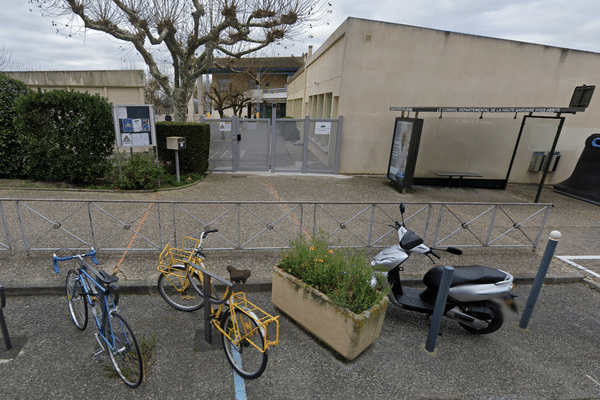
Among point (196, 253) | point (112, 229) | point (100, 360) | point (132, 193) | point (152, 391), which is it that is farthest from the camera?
point (132, 193)

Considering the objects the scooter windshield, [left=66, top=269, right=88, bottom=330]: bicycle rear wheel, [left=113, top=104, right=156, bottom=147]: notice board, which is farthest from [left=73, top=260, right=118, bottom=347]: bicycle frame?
[left=113, top=104, right=156, bottom=147]: notice board

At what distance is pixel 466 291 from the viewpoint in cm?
341

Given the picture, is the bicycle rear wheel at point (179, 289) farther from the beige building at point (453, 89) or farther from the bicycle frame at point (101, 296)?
the beige building at point (453, 89)

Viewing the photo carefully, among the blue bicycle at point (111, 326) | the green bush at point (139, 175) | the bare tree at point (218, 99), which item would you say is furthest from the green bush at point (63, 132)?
the bare tree at point (218, 99)

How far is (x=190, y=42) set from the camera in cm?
1140

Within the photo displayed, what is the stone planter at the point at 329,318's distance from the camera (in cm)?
308

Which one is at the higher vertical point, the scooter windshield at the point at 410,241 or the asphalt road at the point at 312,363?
the scooter windshield at the point at 410,241

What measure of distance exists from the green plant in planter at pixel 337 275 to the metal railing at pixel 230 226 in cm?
119

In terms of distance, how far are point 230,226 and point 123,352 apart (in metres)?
3.57

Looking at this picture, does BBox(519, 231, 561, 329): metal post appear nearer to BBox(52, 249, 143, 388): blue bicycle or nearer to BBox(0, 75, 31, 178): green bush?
BBox(52, 249, 143, 388): blue bicycle

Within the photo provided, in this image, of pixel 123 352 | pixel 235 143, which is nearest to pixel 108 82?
pixel 235 143

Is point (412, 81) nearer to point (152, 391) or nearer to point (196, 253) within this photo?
point (196, 253)

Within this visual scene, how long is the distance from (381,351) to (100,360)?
2.84 metres

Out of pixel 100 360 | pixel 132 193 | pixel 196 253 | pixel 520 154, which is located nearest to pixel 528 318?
pixel 196 253
